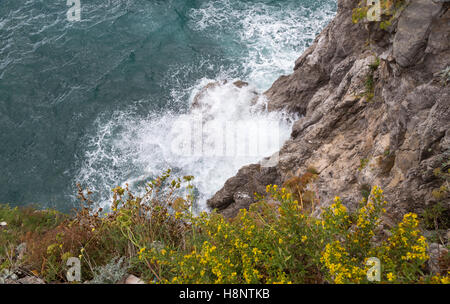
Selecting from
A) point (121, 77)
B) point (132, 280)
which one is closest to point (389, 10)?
point (132, 280)

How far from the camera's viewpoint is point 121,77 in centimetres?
1898

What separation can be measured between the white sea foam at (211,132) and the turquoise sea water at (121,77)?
2.6 inches

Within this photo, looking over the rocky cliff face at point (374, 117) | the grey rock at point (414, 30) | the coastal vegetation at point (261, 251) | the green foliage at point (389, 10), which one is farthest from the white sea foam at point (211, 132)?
the coastal vegetation at point (261, 251)

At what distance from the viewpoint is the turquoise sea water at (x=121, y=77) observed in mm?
15594

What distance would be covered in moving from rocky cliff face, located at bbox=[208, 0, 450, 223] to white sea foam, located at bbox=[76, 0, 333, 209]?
2.32 metres

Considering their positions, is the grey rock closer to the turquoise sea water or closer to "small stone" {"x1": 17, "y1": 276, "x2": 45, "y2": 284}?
"small stone" {"x1": 17, "y1": 276, "x2": 45, "y2": 284}

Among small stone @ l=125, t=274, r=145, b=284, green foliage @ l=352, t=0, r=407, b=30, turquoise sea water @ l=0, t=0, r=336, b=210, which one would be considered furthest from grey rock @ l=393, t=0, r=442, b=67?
turquoise sea water @ l=0, t=0, r=336, b=210

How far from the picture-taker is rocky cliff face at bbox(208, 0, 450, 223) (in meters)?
5.51

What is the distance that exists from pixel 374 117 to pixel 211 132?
31.5ft

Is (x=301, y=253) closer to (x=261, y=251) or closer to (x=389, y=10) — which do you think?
(x=261, y=251)

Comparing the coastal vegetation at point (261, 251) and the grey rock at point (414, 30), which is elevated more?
the grey rock at point (414, 30)

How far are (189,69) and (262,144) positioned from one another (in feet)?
24.8

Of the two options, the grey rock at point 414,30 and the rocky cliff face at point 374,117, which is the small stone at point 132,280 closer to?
the rocky cliff face at point 374,117
